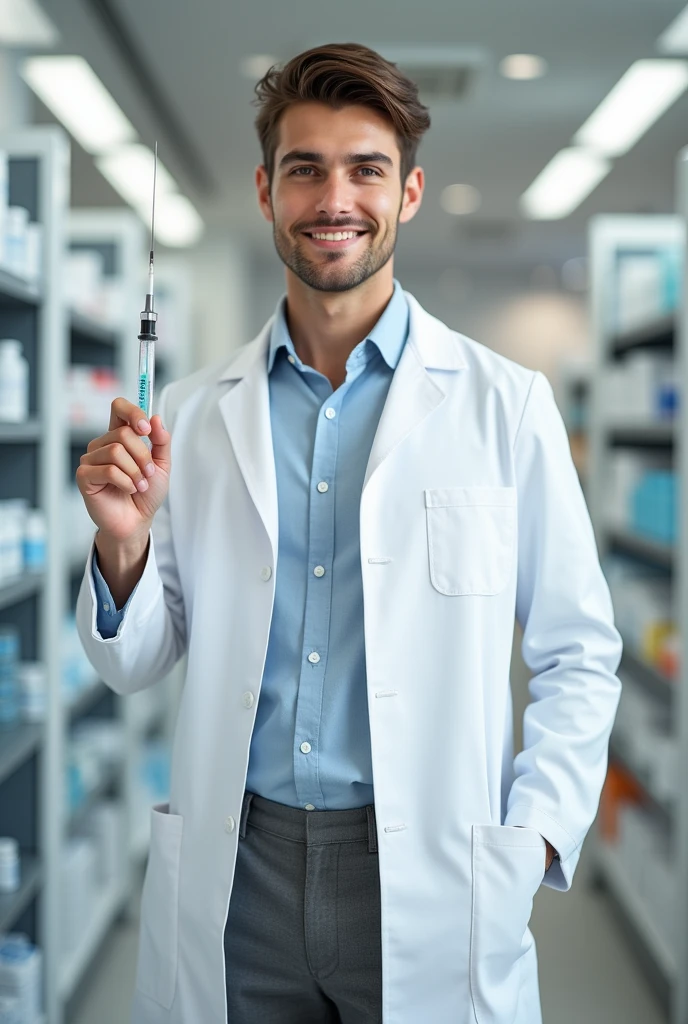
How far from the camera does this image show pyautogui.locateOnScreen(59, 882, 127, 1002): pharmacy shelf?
2879 millimetres

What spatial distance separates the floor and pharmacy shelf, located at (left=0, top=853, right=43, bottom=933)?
700 millimetres

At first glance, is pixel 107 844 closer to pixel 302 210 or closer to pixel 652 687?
pixel 652 687

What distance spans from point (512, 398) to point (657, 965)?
2.39m

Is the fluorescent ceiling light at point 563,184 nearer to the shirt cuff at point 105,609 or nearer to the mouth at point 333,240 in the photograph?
the mouth at point 333,240

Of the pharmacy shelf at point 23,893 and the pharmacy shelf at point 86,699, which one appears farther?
the pharmacy shelf at point 86,699

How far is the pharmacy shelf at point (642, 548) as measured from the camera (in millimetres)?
3148

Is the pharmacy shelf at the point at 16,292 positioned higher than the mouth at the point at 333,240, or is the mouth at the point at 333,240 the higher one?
the pharmacy shelf at the point at 16,292

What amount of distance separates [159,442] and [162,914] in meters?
0.73

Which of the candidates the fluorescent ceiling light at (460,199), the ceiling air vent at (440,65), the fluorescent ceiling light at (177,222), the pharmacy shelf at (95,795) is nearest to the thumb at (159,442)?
the pharmacy shelf at (95,795)

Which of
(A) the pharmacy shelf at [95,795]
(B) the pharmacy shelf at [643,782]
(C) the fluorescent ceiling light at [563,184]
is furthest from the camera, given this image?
(C) the fluorescent ceiling light at [563,184]

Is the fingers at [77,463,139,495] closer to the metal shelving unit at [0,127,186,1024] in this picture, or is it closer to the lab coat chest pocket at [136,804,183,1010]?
the lab coat chest pocket at [136,804,183,1010]

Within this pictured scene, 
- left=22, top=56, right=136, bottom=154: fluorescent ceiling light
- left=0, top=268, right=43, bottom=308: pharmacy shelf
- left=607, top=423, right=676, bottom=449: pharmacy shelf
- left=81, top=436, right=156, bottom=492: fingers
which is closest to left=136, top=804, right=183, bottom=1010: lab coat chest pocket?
left=81, top=436, right=156, bottom=492: fingers

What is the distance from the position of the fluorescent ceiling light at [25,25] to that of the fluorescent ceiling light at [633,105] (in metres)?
2.74

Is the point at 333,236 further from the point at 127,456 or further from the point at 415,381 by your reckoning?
the point at 127,456
